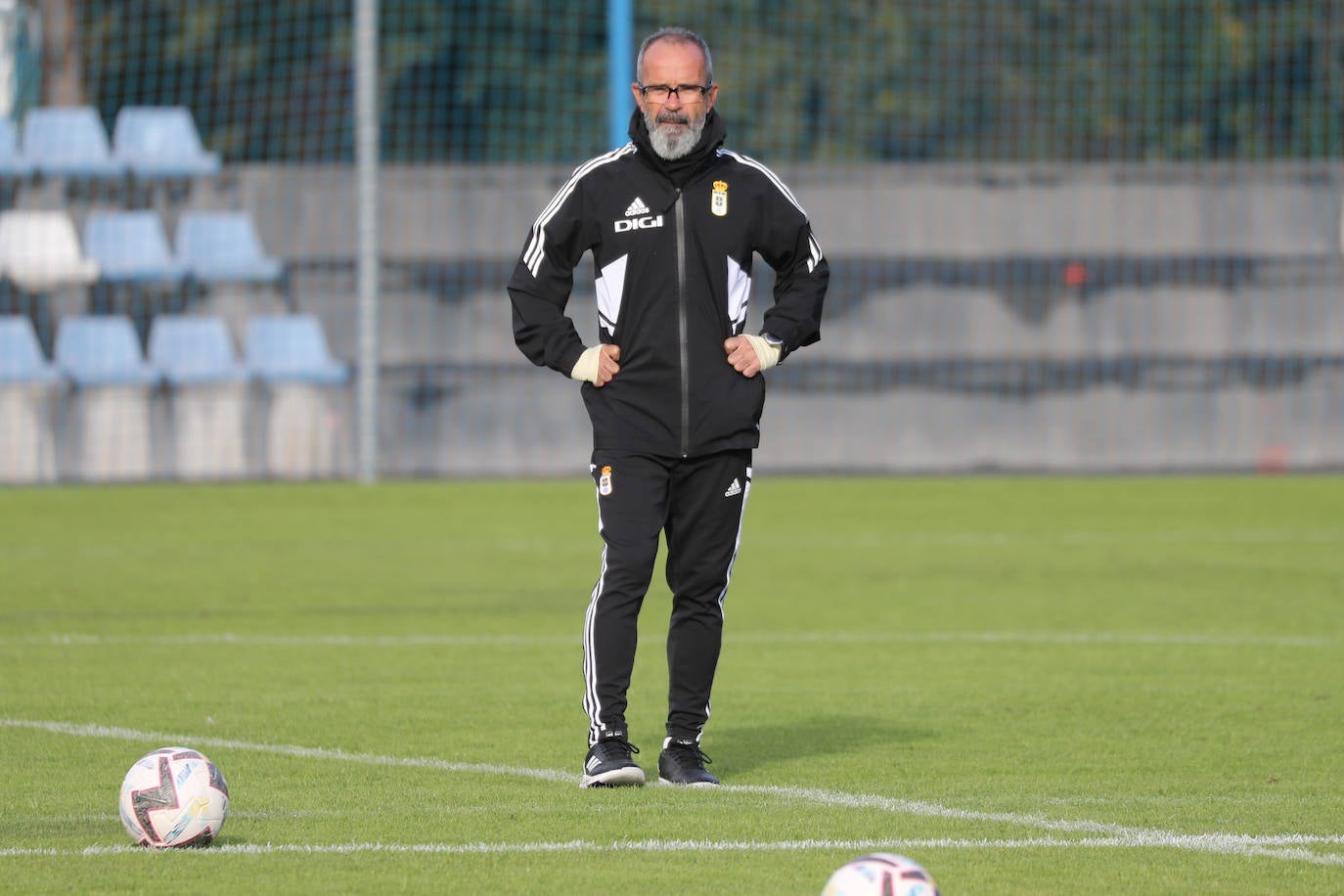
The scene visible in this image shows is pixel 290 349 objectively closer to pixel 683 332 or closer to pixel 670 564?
pixel 670 564

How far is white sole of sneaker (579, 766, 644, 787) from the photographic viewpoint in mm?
5348

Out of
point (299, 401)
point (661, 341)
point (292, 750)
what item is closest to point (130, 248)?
point (299, 401)

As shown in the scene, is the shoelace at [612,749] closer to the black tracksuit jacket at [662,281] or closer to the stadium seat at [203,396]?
the black tracksuit jacket at [662,281]

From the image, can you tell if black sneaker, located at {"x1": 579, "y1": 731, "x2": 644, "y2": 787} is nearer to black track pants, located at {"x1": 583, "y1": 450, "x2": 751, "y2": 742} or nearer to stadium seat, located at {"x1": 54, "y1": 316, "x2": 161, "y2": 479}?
black track pants, located at {"x1": 583, "y1": 450, "x2": 751, "y2": 742}

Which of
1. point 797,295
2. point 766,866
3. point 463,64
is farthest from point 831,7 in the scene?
point 766,866

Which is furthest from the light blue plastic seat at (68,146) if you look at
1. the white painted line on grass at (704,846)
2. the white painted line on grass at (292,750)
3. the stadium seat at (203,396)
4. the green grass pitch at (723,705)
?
the white painted line on grass at (704,846)

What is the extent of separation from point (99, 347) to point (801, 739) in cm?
1345

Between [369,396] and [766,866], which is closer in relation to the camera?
[766,866]

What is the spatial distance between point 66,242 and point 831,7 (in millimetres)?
9477

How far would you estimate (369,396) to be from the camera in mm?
17859

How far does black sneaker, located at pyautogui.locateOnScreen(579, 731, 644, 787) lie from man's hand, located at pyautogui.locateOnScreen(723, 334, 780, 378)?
98 centimetres

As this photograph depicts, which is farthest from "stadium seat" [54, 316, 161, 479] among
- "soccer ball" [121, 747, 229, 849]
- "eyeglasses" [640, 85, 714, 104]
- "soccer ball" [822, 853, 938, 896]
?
"soccer ball" [822, 853, 938, 896]

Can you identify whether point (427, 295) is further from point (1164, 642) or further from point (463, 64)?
point (1164, 642)

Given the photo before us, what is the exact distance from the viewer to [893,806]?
16.9ft
